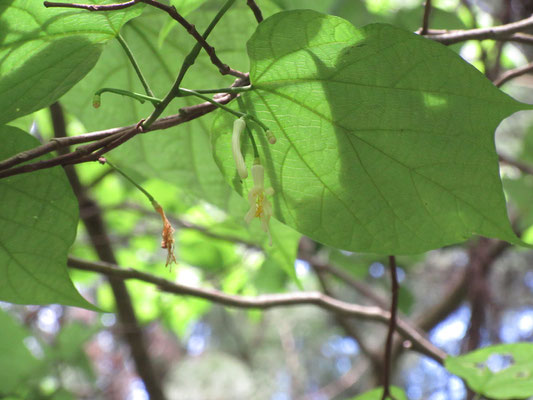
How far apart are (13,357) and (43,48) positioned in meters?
0.66

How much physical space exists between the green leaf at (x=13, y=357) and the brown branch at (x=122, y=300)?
5.9 inches

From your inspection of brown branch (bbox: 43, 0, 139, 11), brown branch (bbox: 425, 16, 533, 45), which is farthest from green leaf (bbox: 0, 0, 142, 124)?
brown branch (bbox: 425, 16, 533, 45)

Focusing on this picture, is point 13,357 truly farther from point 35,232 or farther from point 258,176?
point 258,176

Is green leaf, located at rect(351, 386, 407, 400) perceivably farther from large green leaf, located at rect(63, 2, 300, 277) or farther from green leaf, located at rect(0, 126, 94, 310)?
green leaf, located at rect(0, 126, 94, 310)

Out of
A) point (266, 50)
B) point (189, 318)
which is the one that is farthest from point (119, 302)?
point (266, 50)

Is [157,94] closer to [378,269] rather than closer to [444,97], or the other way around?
[444,97]

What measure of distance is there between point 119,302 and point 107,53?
549 millimetres

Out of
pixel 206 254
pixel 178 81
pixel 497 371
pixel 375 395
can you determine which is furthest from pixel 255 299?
pixel 206 254

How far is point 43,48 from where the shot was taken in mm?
345

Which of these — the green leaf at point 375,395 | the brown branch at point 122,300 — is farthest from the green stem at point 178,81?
the brown branch at point 122,300

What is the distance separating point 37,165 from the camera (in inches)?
13.4

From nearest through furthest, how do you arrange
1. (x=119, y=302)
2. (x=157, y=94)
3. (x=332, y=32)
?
(x=332, y=32), (x=157, y=94), (x=119, y=302)

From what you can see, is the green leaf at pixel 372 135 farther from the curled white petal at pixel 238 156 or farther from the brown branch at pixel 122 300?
the brown branch at pixel 122 300

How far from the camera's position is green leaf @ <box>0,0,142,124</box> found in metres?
0.34
